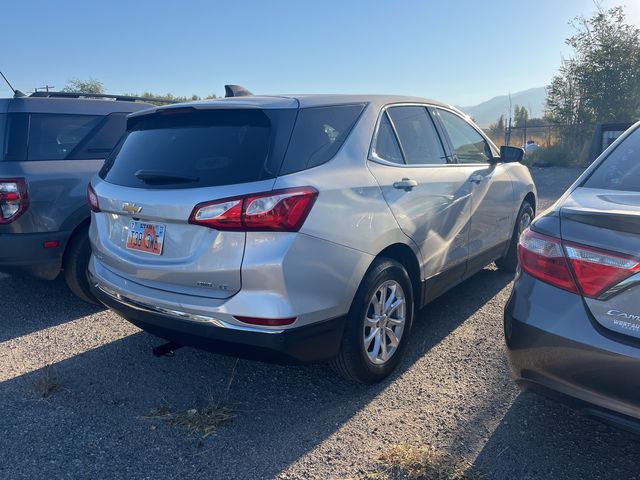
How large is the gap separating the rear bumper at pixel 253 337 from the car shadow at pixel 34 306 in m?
1.93

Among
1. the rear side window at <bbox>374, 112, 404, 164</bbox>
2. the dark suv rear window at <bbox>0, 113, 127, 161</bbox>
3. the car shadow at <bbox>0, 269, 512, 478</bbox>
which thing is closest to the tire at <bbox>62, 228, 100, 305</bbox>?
the dark suv rear window at <bbox>0, 113, 127, 161</bbox>

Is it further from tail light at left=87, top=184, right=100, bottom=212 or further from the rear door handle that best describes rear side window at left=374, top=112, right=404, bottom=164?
tail light at left=87, top=184, right=100, bottom=212

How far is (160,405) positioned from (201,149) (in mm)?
1483

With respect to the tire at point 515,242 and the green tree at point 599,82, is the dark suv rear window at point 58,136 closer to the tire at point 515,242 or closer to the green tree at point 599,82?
the tire at point 515,242

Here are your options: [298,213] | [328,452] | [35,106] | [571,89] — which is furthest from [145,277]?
[571,89]

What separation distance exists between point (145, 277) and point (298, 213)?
3.09 feet

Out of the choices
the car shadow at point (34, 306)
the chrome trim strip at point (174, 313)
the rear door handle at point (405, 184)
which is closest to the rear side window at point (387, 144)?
the rear door handle at point (405, 184)

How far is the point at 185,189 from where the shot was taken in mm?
2613

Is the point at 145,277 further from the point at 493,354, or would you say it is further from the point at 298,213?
the point at 493,354

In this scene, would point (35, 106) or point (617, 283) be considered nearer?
point (617, 283)

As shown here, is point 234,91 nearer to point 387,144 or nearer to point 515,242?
point 387,144

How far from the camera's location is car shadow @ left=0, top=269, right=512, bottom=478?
2492 mm

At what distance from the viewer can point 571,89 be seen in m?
18.5

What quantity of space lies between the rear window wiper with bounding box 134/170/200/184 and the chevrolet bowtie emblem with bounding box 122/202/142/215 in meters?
0.15
